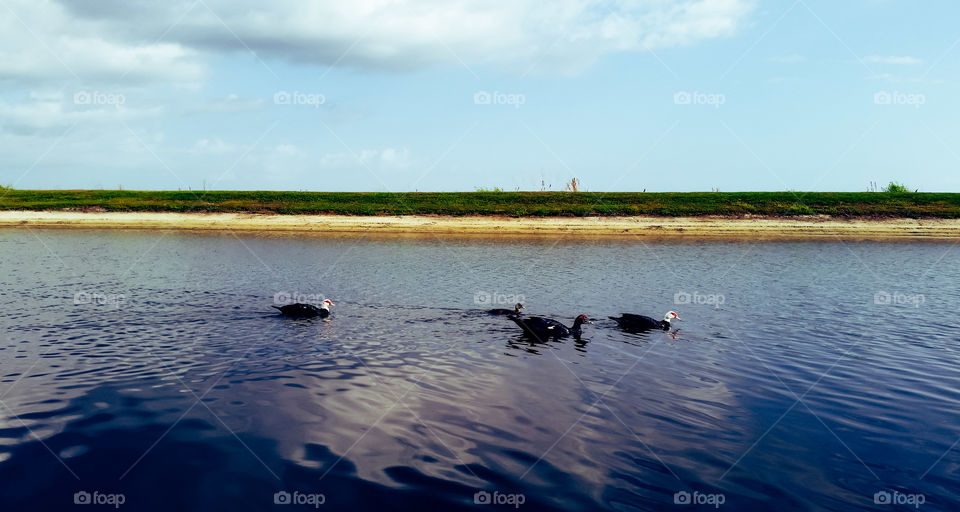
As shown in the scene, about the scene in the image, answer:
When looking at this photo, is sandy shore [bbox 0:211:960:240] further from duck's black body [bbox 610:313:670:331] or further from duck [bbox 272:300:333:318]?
duck's black body [bbox 610:313:670:331]

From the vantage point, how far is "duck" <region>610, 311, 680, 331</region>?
16.7 m

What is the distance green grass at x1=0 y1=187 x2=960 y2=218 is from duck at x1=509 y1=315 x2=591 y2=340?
44786 millimetres

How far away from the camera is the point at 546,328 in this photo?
51.0ft

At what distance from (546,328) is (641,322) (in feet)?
10.3

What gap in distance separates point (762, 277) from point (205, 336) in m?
23.9

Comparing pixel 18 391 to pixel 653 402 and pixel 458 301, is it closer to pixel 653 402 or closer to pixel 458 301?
pixel 653 402

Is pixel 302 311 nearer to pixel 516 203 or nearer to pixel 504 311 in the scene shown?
pixel 504 311

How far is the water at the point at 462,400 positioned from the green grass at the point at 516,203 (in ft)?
127

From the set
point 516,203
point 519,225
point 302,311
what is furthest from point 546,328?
point 516,203

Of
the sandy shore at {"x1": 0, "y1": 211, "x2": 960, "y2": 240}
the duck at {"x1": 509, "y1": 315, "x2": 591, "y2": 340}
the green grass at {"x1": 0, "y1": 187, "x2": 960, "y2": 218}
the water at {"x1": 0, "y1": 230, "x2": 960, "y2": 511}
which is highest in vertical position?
the green grass at {"x1": 0, "y1": 187, "x2": 960, "y2": 218}

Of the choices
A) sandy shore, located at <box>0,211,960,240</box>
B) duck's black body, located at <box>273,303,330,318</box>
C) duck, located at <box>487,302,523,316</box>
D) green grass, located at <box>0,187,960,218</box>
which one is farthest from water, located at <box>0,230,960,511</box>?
green grass, located at <box>0,187,960,218</box>

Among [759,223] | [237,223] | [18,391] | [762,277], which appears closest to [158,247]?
[237,223]

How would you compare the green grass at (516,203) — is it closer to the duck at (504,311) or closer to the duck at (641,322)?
the duck at (504,311)

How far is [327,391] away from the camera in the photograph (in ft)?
34.5
